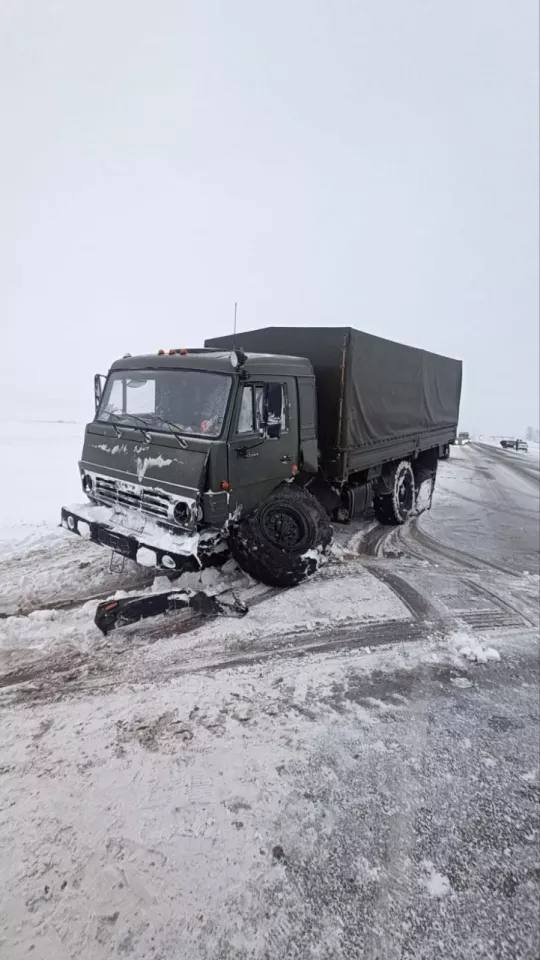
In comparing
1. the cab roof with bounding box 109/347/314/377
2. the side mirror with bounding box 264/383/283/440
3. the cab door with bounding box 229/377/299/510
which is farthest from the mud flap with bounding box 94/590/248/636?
the cab roof with bounding box 109/347/314/377

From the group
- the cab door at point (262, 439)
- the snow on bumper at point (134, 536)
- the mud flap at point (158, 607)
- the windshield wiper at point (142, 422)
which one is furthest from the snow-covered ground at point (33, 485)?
the cab door at point (262, 439)

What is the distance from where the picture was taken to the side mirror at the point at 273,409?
213 inches

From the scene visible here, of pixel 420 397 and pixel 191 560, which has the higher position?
pixel 420 397

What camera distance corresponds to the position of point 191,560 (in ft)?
15.0

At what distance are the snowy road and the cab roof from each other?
2.78 m

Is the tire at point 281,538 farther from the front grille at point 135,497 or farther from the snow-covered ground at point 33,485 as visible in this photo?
the snow-covered ground at point 33,485

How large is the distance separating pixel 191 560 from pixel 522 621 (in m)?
4.02

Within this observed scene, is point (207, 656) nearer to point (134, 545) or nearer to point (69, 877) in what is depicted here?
point (134, 545)

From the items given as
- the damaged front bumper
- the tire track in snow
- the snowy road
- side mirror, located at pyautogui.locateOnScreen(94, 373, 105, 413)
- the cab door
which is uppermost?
side mirror, located at pyautogui.locateOnScreen(94, 373, 105, 413)

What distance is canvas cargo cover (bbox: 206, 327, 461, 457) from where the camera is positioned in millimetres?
6480

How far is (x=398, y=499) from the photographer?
9.08 m

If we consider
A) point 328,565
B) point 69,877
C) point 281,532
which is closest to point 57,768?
point 69,877

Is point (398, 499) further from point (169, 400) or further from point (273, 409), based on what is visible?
point (169, 400)

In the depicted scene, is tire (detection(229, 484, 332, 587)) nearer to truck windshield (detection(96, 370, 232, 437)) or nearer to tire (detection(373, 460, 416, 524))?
truck windshield (detection(96, 370, 232, 437))
